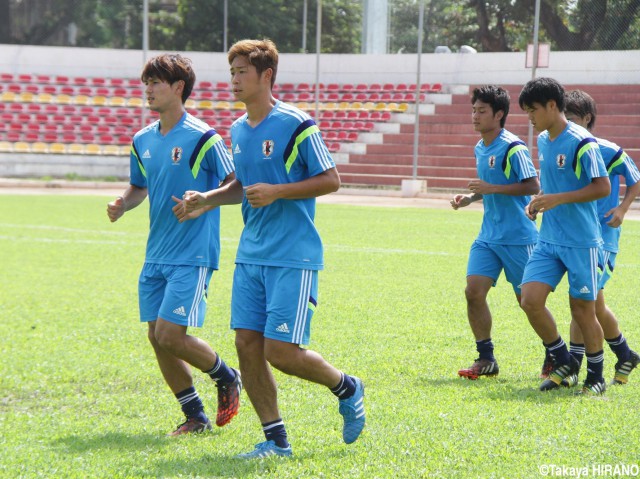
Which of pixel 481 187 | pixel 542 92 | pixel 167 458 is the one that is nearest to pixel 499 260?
pixel 481 187

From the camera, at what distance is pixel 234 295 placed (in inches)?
197

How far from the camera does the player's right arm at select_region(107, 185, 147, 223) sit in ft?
19.0

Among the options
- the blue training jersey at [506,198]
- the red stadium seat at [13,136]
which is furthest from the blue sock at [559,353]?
the red stadium seat at [13,136]

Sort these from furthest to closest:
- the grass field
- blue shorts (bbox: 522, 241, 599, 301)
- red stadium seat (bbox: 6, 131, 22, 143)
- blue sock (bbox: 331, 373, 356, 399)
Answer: red stadium seat (bbox: 6, 131, 22, 143) → blue shorts (bbox: 522, 241, 599, 301) → blue sock (bbox: 331, 373, 356, 399) → the grass field

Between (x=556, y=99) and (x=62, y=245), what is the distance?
1152 cm

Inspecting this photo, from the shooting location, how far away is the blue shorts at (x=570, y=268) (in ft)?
20.8

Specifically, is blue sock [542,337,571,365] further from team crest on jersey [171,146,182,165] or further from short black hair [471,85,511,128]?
team crest on jersey [171,146,182,165]

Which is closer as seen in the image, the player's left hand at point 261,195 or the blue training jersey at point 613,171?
the player's left hand at point 261,195

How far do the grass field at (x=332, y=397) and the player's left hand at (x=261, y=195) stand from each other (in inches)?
49.0

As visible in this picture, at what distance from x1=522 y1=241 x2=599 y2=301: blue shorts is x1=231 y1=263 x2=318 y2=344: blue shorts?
2146 millimetres

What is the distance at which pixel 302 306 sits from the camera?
192 inches

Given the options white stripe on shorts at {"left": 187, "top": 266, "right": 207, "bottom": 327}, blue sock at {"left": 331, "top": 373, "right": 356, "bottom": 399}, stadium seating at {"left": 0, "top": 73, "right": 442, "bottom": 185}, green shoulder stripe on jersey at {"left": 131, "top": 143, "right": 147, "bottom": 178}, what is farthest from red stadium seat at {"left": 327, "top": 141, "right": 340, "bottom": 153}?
blue sock at {"left": 331, "top": 373, "right": 356, "bottom": 399}

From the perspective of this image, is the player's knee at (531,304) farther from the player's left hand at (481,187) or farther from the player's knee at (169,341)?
the player's knee at (169,341)

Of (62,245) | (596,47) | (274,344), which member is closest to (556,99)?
(274,344)
